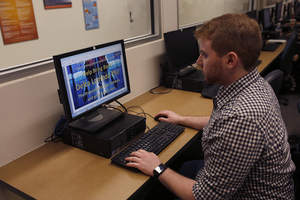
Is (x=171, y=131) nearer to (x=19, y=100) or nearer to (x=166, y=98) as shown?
(x=166, y=98)

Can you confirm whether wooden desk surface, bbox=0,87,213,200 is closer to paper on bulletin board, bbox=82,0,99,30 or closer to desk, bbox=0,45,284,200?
desk, bbox=0,45,284,200

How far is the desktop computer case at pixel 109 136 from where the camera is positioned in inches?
50.7

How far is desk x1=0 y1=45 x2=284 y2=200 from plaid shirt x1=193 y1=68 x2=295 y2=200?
11.9 inches

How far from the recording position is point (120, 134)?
133 centimetres

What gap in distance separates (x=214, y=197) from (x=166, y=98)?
3.70ft

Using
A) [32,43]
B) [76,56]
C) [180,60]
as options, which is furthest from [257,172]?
[32,43]

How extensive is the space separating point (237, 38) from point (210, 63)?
0.15 metres

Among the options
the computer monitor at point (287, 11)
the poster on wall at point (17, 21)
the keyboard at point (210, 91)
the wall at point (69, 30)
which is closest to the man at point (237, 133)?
the keyboard at point (210, 91)

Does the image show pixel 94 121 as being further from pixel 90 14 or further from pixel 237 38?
pixel 90 14

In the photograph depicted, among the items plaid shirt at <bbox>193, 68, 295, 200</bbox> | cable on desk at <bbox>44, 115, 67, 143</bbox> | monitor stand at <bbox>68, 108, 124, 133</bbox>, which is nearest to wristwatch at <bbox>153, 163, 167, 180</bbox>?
plaid shirt at <bbox>193, 68, 295, 200</bbox>

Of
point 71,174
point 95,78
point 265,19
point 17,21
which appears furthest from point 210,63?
Result: point 265,19

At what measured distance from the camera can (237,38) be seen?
102 cm

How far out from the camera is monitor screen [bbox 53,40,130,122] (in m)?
1.23

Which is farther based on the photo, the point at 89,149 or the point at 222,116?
the point at 89,149
